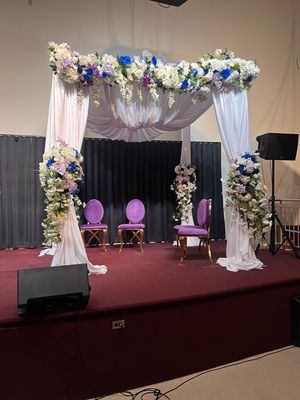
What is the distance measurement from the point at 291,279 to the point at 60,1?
19.8ft

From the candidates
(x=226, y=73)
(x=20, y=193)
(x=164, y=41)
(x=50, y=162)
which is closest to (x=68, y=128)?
(x=50, y=162)

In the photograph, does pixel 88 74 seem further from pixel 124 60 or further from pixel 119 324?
pixel 119 324

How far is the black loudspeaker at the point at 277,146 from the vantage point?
5.75m

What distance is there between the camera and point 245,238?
468 centimetres

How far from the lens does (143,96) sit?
4.77m

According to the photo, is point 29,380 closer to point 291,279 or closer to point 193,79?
point 291,279

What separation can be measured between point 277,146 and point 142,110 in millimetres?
2296

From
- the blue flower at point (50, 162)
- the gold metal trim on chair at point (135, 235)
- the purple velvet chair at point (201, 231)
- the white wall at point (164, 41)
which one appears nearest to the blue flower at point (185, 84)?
the purple velvet chair at point (201, 231)

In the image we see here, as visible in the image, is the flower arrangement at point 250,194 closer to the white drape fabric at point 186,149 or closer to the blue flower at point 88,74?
the blue flower at point 88,74

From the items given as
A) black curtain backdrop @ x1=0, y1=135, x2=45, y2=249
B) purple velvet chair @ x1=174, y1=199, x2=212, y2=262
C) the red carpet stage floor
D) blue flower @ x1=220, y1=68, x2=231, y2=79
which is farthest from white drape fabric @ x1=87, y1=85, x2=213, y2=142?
the red carpet stage floor

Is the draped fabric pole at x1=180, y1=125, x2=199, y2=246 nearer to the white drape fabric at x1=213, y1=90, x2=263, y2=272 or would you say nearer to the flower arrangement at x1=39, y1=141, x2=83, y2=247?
the white drape fabric at x1=213, y1=90, x2=263, y2=272

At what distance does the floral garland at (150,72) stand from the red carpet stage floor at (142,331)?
2274 millimetres

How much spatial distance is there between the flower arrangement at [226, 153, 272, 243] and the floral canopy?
136 millimetres

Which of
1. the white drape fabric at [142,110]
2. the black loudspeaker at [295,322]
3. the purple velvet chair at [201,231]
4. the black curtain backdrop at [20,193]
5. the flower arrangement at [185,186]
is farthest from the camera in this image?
the flower arrangement at [185,186]
